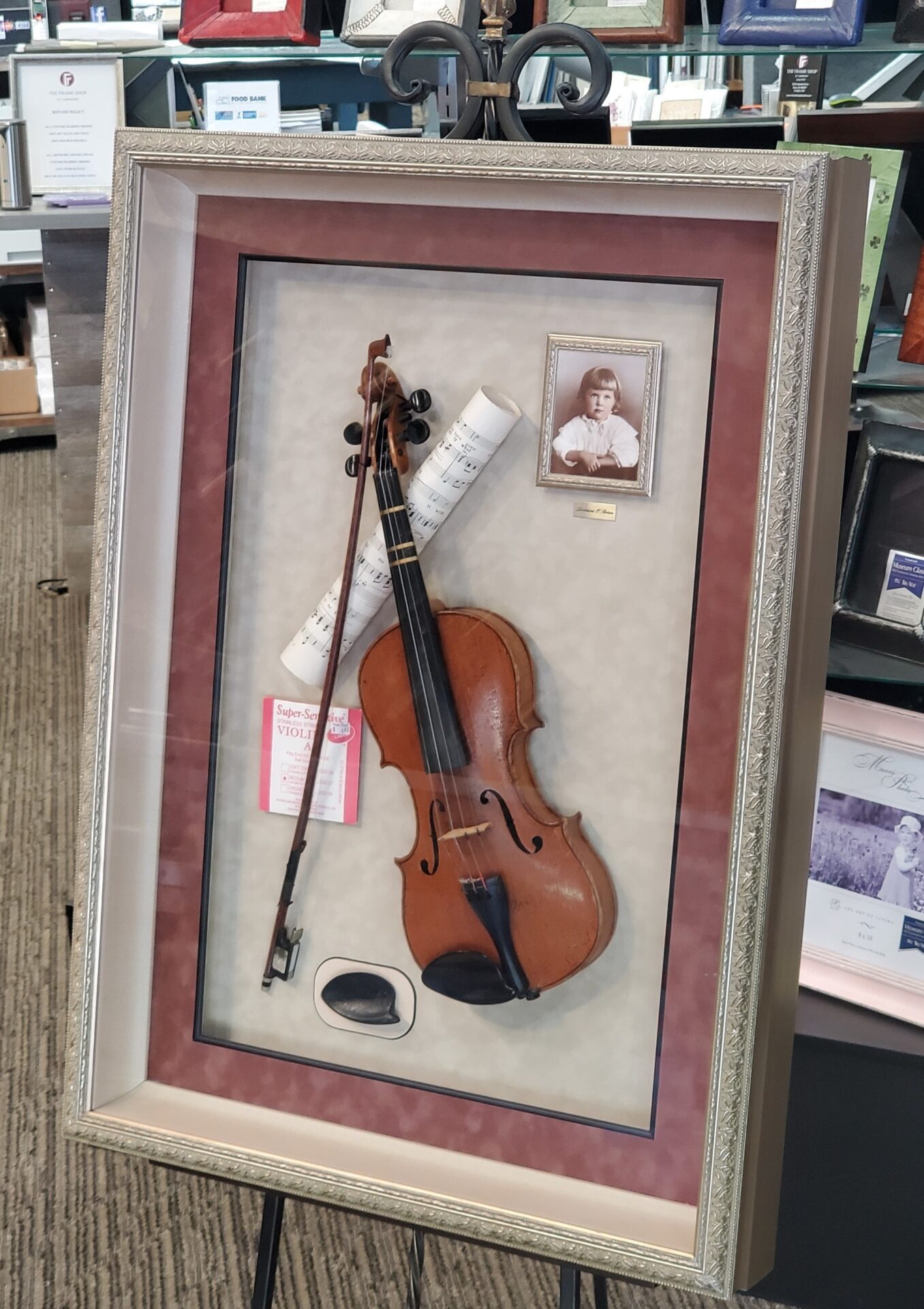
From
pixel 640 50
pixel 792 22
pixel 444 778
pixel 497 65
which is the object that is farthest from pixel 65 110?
pixel 444 778

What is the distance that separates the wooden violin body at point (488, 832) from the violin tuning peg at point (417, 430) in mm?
112

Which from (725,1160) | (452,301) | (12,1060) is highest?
(452,301)

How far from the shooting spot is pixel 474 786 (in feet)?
2.47

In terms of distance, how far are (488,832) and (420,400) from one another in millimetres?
277

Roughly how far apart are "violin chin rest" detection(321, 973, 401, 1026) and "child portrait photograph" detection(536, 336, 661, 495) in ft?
1.17

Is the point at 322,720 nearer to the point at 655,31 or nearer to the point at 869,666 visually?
the point at 869,666

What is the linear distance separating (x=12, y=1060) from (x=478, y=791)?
144cm

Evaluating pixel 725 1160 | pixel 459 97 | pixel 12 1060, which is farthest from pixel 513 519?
pixel 12 1060

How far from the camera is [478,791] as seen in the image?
753 millimetres

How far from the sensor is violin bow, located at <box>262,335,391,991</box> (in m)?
0.74

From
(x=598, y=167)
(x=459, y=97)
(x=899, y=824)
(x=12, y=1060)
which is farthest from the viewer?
(x=12, y=1060)

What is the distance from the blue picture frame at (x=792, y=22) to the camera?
1.05 meters

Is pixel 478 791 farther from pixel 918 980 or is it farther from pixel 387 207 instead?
pixel 918 980

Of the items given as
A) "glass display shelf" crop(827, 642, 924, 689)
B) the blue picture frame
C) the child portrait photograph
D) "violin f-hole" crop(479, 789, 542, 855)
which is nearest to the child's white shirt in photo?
the child portrait photograph
